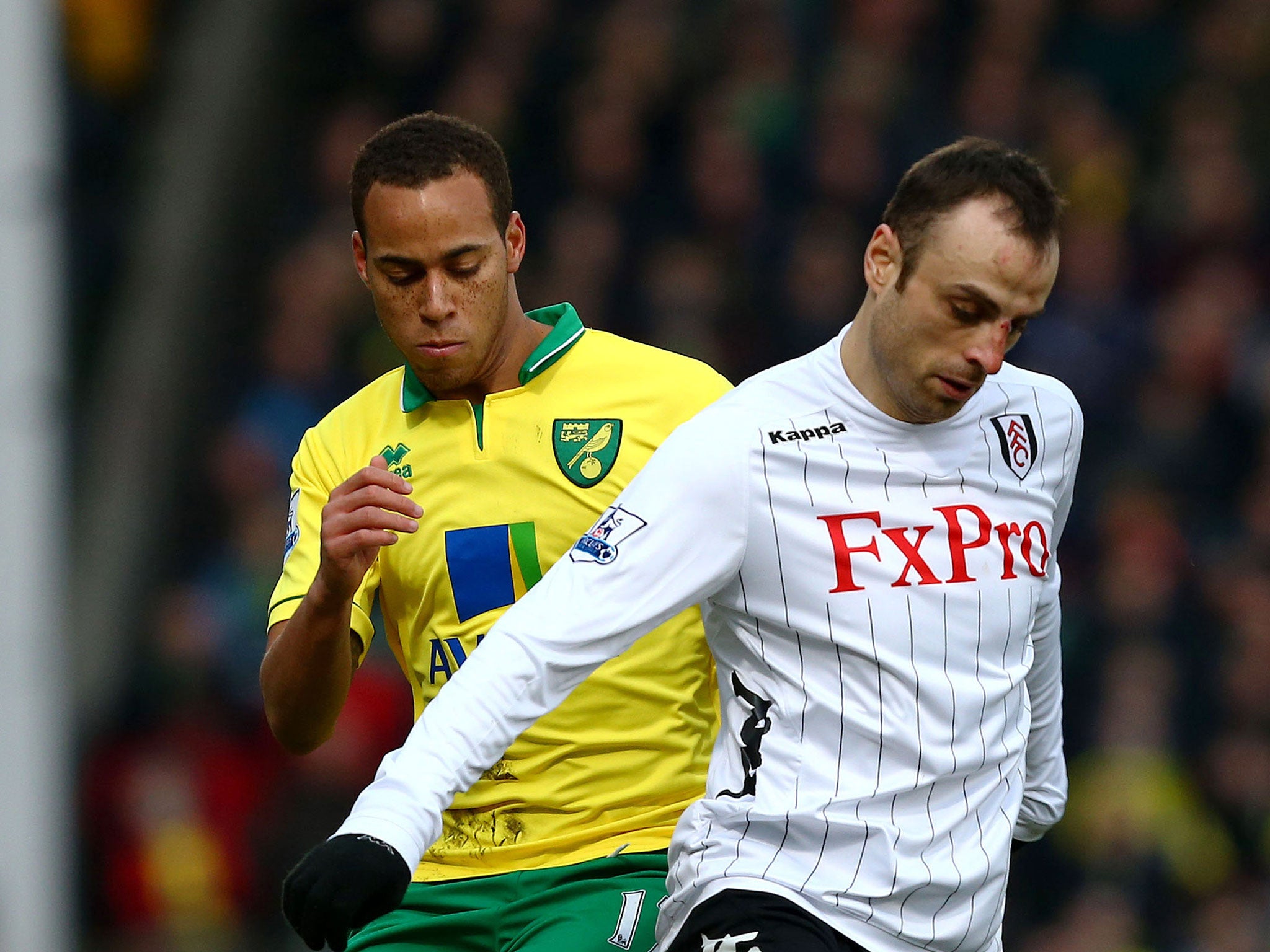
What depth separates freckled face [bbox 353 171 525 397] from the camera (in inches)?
141

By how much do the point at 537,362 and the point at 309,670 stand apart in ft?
2.42

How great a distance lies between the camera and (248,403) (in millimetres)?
8914

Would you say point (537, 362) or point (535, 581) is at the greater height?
point (537, 362)

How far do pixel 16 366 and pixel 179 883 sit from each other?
3.91 m

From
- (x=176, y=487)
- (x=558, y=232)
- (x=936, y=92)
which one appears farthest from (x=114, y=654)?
(x=936, y=92)

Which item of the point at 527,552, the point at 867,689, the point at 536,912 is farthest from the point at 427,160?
the point at 536,912

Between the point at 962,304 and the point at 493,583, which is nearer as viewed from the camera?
the point at 962,304

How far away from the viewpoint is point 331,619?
3.45 metres

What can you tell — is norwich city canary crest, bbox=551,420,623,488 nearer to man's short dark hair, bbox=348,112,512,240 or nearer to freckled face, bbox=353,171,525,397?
freckled face, bbox=353,171,525,397

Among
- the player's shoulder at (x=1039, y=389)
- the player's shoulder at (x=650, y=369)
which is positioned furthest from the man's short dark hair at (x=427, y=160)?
the player's shoulder at (x=1039, y=389)

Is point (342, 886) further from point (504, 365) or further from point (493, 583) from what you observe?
point (504, 365)

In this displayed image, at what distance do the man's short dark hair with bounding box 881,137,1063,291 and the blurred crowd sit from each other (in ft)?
15.1

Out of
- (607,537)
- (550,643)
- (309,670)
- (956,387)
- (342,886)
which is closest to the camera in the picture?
(342,886)

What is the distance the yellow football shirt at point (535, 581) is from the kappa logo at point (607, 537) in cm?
51
